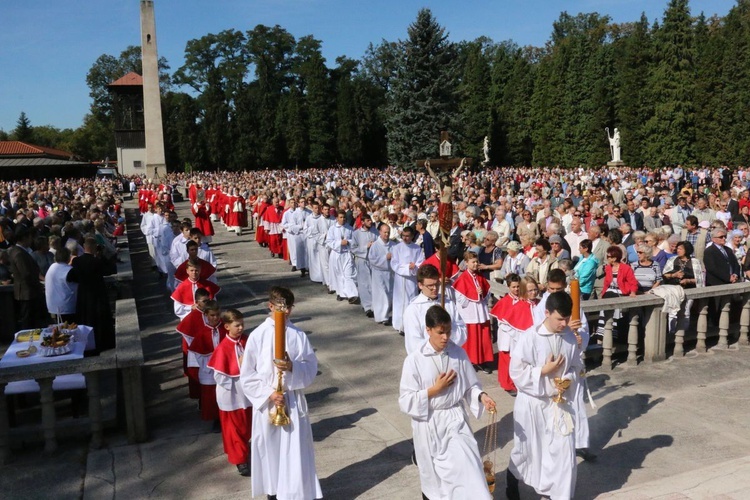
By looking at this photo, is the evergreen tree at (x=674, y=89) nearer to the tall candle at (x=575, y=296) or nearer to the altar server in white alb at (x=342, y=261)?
the altar server in white alb at (x=342, y=261)

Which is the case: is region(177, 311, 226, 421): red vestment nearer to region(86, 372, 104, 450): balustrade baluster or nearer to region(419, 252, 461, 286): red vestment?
region(86, 372, 104, 450): balustrade baluster

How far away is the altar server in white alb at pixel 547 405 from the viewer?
5332 millimetres

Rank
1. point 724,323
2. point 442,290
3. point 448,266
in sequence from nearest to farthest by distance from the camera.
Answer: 1. point 442,290
2. point 724,323
3. point 448,266

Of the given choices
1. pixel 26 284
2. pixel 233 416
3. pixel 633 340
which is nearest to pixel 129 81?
pixel 26 284

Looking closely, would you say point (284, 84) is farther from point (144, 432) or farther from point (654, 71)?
point (144, 432)

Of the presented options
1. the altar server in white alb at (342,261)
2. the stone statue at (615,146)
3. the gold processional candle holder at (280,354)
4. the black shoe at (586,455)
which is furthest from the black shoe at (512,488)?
the stone statue at (615,146)

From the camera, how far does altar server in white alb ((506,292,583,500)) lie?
533 cm

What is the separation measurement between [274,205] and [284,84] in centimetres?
6787

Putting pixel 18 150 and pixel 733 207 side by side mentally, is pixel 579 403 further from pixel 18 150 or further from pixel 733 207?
pixel 18 150

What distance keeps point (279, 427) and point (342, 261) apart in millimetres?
8648

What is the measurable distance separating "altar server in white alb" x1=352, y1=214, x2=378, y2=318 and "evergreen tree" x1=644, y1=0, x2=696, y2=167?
3661 centimetres

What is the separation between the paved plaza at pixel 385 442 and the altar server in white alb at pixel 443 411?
3.33 ft

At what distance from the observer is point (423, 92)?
160 ft

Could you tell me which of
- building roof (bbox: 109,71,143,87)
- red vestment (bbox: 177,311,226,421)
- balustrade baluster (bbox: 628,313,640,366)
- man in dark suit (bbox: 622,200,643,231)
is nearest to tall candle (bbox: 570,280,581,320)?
red vestment (bbox: 177,311,226,421)
